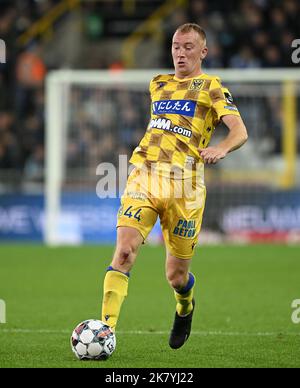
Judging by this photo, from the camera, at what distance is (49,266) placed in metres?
14.4

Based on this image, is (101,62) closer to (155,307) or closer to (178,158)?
(155,307)

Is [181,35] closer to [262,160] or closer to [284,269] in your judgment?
[284,269]

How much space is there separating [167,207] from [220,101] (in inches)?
34.7

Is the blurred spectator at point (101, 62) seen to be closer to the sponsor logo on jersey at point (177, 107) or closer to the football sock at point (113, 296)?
the sponsor logo on jersey at point (177, 107)

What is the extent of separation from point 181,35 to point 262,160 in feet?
39.3

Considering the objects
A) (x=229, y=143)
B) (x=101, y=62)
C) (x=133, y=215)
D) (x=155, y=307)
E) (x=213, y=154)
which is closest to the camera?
(x=213, y=154)

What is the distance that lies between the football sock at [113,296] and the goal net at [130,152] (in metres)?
10.9

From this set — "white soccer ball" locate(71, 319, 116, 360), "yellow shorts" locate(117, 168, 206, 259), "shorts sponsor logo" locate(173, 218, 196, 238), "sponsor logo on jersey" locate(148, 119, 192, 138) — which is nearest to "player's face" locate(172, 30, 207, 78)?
"sponsor logo on jersey" locate(148, 119, 192, 138)

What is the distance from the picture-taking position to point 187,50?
24.0 feet

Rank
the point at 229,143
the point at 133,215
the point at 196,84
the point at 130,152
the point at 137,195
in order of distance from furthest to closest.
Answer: the point at 130,152, the point at 196,84, the point at 137,195, the point at 133,215, the point at 229,143

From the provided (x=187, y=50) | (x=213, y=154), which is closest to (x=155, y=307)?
(x=187, y=50)

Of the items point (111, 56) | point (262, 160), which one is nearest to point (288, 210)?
point (262, 160)

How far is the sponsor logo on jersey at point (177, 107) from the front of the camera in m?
7.31
